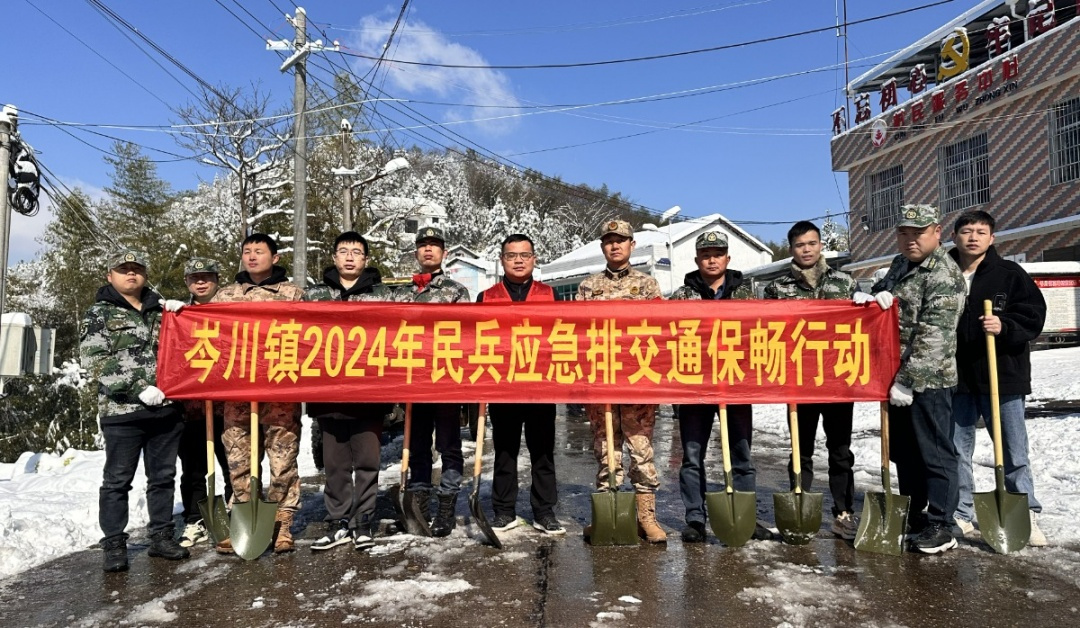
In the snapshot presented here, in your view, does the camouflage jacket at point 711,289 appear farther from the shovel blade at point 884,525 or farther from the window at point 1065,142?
the window at point 1065,142

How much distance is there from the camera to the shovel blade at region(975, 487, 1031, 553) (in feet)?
12.8

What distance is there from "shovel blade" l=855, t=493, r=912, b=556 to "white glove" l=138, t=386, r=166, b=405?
415 centimetres

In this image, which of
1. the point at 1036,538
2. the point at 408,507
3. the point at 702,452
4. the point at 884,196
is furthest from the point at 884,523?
the point at 884,196

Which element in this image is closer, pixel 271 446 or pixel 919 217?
pixel 919 217

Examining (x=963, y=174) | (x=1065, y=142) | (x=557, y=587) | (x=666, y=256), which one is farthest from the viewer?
(x=666, y=256)

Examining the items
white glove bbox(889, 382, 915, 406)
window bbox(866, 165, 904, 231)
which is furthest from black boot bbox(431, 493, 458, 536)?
window bbox(866, 165, 904, 231)

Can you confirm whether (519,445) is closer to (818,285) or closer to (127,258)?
(818,285)

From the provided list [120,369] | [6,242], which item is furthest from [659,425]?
[6,242]

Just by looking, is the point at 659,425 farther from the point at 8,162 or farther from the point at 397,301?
the point at 8,162

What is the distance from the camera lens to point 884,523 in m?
4.07

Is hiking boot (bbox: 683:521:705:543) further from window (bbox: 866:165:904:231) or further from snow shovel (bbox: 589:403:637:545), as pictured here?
window (bbox: 866:165:904:231)

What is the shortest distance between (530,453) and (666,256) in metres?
27.1

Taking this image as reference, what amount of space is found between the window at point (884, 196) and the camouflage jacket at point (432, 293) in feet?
62.7

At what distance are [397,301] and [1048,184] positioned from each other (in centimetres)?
1687
